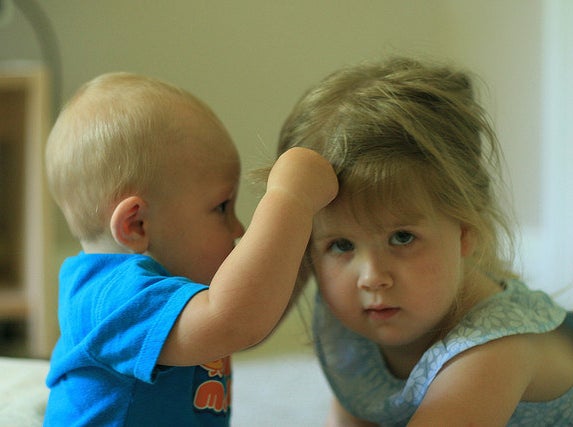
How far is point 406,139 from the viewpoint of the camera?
2.49 feet

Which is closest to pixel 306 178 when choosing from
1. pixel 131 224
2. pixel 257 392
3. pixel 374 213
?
pixel 374 213

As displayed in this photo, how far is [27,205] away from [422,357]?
1393mm

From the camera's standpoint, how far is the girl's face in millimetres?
762

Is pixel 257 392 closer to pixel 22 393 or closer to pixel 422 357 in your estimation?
pixel 22 393

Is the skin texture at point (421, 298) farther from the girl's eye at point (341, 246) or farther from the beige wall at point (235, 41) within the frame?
the beige wall at point (235, 41)

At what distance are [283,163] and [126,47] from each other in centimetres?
157

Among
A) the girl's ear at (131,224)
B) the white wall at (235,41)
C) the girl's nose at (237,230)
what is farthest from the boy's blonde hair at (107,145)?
the white wall at (235,41)

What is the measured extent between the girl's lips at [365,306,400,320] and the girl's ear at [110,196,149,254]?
0.83ft

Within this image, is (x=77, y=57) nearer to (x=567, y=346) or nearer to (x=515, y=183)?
(x=515, y=183)

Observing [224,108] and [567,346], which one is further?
[224,108]

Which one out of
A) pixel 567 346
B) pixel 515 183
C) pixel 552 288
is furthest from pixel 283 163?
pixel 515 183

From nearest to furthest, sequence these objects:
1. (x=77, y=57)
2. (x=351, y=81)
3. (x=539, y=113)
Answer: (x=351, y=81) → (x=539, y=113) → (x=77, y=57)

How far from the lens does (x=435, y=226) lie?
30.6 inches

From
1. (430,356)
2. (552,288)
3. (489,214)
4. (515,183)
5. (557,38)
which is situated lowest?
(552,288)
